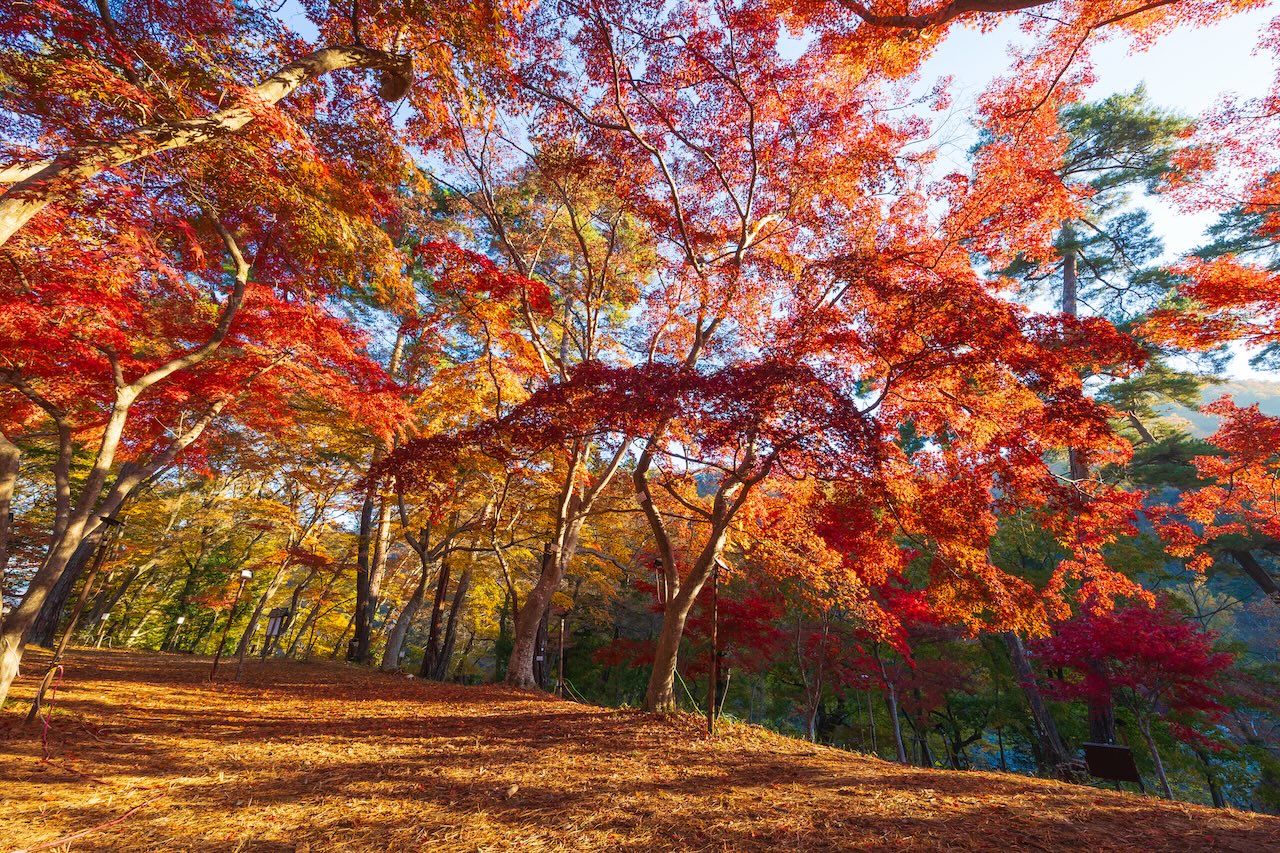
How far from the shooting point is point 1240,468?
9453 mm

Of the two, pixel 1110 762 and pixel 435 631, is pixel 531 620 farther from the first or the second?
pixel 1110 762

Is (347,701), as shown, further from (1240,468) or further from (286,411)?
(1240,468)

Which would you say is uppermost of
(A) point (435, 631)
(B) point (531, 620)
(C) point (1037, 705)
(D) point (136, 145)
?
(D) point (136, 145)

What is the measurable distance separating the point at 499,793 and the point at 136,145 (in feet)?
19.1

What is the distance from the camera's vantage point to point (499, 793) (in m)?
3.54

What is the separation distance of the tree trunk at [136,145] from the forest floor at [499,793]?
4.06 m

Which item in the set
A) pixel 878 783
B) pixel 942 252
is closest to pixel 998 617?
pixel 878 783

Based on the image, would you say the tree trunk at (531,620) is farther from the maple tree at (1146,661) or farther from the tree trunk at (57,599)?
the maple tree at (1146,661)

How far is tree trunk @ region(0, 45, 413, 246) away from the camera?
3615 mm

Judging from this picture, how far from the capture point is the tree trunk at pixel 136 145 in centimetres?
362

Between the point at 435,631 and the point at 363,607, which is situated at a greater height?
the point at 363,607

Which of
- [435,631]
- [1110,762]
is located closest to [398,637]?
[435,631]

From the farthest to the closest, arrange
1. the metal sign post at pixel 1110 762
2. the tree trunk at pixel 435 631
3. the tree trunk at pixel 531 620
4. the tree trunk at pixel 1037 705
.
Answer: the tree trunk at pixel 435 631 → the tree trunk at pixel 1037 705 → the tree trunk at pixel 531 620 → the metal sign post at pixel 1110 762

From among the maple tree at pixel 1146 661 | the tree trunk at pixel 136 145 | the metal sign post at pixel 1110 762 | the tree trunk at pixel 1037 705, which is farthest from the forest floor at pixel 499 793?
the tree trunk at pixel 1037 705
